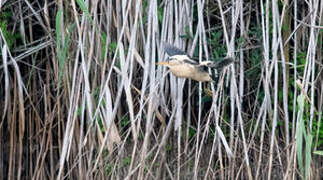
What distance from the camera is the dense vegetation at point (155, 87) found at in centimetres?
262

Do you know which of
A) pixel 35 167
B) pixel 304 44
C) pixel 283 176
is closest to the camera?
pixel 283 176

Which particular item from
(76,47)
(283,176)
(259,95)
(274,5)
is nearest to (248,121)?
(259,95)

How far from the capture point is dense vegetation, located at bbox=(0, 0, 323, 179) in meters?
2.62

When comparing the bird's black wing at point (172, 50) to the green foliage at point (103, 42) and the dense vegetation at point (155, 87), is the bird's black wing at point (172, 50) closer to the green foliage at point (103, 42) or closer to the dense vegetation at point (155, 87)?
the dense vegetation at point (155, 87)

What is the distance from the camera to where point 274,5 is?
256cm

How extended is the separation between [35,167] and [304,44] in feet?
4.86

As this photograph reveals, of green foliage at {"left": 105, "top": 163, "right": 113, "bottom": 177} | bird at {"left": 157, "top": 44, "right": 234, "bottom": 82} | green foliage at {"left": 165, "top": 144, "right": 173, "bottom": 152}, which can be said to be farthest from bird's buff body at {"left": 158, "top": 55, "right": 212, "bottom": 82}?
green foliage at {"left": 105, "top": 163, "right": 113, "bottom": 177}

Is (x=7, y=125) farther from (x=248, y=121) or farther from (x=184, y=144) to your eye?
(x=248, y=121)

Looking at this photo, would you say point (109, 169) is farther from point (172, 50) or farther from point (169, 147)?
point (172, 50)

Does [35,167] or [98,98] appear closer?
[98,98]

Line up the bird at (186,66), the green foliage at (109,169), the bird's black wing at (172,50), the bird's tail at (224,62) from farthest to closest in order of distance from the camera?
the green foliage at (109,169), the bird's black wing at (172,50), the bird at (186,66), the bird's tail at (224,62)

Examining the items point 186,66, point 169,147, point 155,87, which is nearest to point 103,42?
point 155,87

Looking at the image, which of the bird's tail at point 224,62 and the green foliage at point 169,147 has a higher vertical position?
the bird's tail at point 224,62

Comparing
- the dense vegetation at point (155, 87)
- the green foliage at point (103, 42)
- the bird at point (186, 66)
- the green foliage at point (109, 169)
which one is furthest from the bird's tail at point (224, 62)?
the green foliage at point (109, 169)
